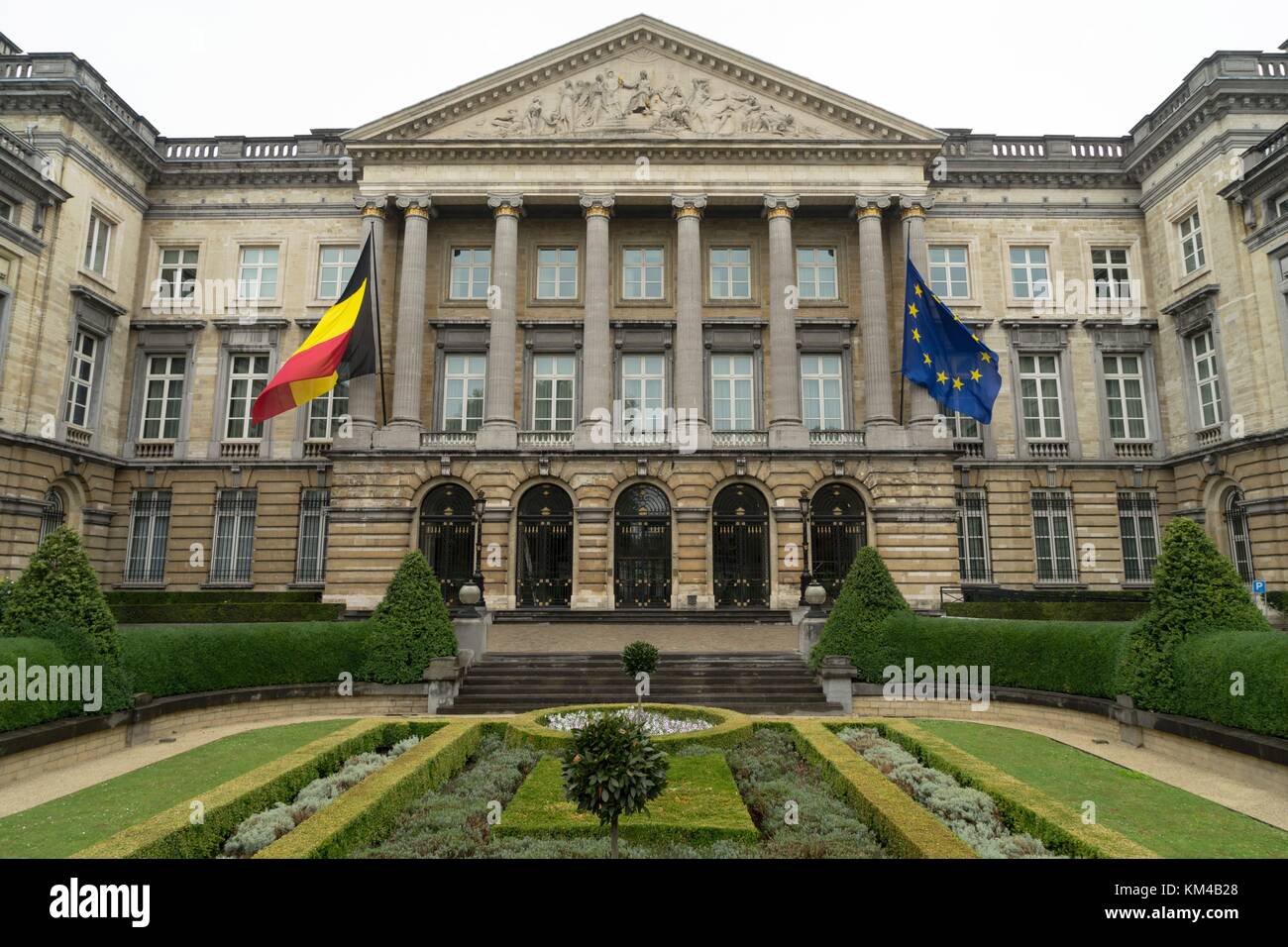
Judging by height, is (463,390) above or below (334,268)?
below

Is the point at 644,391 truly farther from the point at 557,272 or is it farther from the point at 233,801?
the point at 233,801

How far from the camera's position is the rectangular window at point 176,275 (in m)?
35.0

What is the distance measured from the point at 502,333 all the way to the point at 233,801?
25087mm

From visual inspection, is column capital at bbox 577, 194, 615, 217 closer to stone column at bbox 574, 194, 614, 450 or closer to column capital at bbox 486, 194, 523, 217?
stone column at bbox 574, 194, 614, 450

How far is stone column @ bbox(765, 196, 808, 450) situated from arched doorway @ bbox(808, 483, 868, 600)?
2571mm

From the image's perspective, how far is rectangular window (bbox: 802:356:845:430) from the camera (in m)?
33.6

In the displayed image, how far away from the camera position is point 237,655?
17.2 m

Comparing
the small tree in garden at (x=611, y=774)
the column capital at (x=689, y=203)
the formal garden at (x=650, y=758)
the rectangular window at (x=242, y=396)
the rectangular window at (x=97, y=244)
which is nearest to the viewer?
the small tree in garden at (x=611, y=774)

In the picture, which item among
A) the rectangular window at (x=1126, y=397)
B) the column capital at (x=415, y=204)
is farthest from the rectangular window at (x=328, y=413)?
the rectangular window at (x=1126, y=397)

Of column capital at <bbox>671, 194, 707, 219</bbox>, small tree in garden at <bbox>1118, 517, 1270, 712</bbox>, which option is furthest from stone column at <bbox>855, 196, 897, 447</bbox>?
small tree in garden at <bbox>1118, 517, 1270, 712</bbox>

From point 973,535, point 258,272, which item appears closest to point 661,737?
point 973,535

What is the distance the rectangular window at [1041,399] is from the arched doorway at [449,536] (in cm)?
2407

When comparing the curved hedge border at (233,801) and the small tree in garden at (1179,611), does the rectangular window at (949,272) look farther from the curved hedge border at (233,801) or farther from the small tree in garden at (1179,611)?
the curved hedge border at (233,801)
